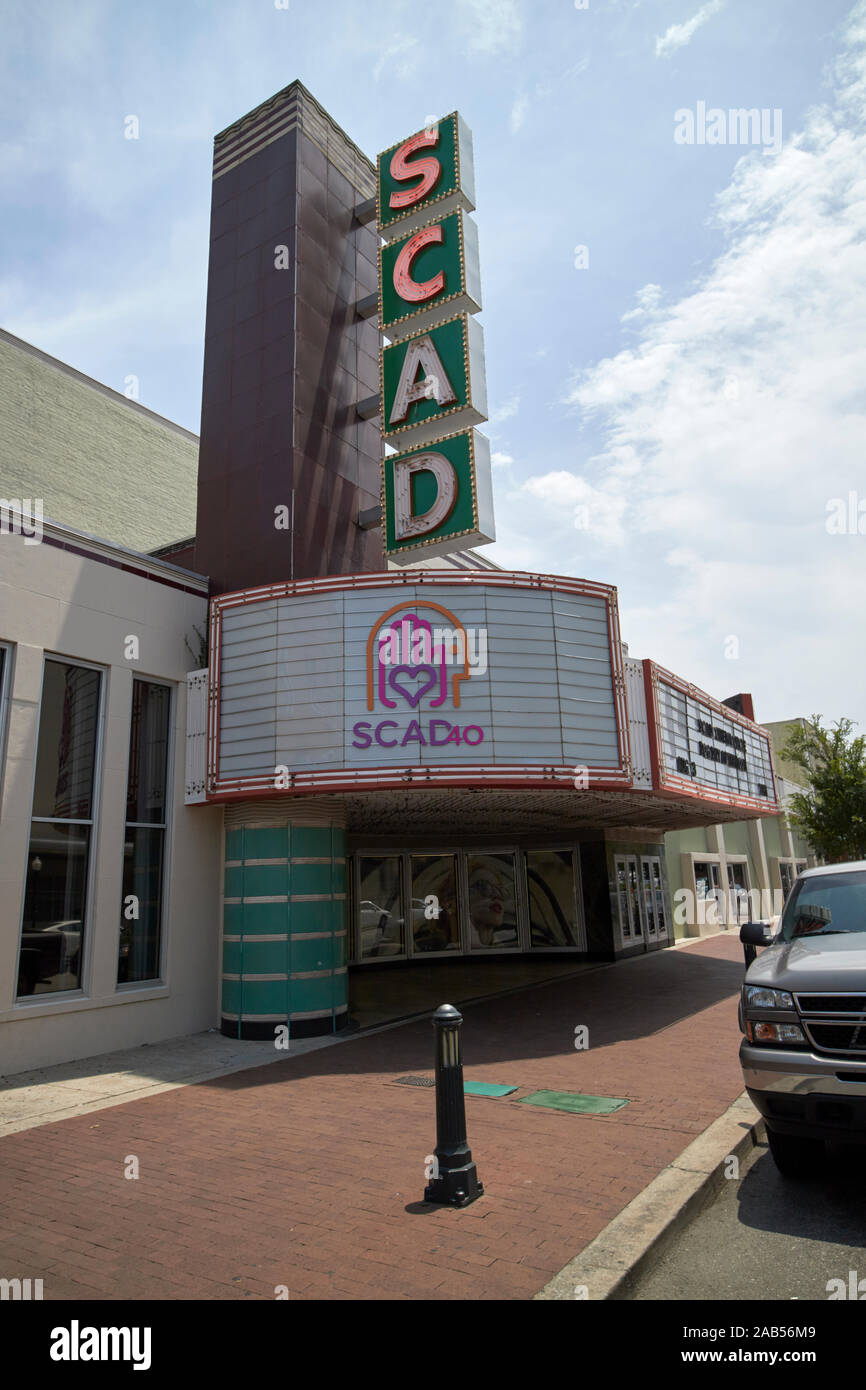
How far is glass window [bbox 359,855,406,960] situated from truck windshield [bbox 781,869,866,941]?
12894 millimetres

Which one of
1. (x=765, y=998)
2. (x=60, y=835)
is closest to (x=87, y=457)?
(x=60, y=835)

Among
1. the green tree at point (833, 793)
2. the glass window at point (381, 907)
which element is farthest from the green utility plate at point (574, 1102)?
the green tree at point (833, 793)

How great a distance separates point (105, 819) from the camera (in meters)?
10.4

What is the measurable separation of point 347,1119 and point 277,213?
1420 centimetres

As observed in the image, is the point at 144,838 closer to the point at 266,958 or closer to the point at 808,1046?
the point at 266,958

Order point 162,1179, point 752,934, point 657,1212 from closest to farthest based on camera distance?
point 657,1212 → point 162,1179 → point 752,934

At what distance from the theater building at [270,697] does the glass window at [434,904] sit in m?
3.69

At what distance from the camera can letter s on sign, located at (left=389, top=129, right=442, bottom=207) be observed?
14.2 metres

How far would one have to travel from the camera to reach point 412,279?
14.0m

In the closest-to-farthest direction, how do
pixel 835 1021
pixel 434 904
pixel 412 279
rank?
pixel 835 1021
pixel 412 279
pixel 434 904

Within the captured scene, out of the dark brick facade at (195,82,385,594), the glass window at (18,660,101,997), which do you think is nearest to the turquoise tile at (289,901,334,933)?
the glass window at (18,660,101,997)

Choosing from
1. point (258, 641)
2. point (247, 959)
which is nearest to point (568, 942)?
point (247, 959)

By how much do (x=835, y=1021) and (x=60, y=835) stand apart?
335 inches
